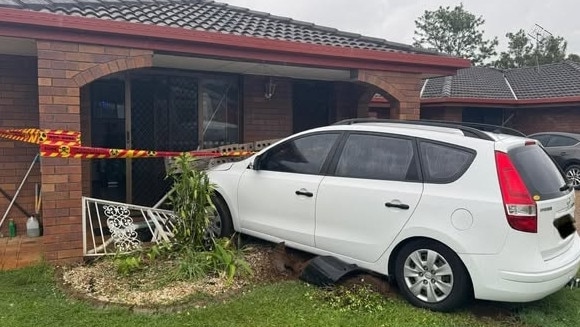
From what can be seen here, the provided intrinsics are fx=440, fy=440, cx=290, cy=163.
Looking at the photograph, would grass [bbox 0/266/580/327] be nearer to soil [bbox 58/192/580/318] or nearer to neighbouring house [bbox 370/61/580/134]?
soil [bbox 58/192/580/318]

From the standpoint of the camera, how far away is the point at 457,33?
39.2 m

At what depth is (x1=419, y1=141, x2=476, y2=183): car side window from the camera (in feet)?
12.1

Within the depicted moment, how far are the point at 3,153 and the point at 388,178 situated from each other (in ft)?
18.4

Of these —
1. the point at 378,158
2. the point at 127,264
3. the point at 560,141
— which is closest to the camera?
the point at 378,158

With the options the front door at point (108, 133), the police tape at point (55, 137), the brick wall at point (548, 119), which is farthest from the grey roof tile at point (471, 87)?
the police tape at point (55, 137)

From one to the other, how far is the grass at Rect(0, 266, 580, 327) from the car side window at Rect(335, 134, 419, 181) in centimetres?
116

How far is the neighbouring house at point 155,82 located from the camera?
15.8 feet

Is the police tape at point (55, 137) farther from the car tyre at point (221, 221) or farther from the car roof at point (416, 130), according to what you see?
the car roof at point (416, 130)

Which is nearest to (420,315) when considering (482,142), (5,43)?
(482,142)

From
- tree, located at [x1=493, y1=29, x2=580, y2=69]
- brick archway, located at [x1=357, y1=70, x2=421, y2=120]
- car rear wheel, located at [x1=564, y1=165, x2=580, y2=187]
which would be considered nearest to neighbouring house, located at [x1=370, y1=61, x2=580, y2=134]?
car rear wheel, located at [x1=564, y1=165, x2=580, y2=187]

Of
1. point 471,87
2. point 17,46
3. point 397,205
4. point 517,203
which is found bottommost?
point 397,205

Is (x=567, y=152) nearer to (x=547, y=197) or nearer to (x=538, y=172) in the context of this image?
(x=538, y=172)

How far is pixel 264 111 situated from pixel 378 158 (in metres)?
4.46

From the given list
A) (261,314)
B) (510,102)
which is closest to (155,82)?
(261,314)
